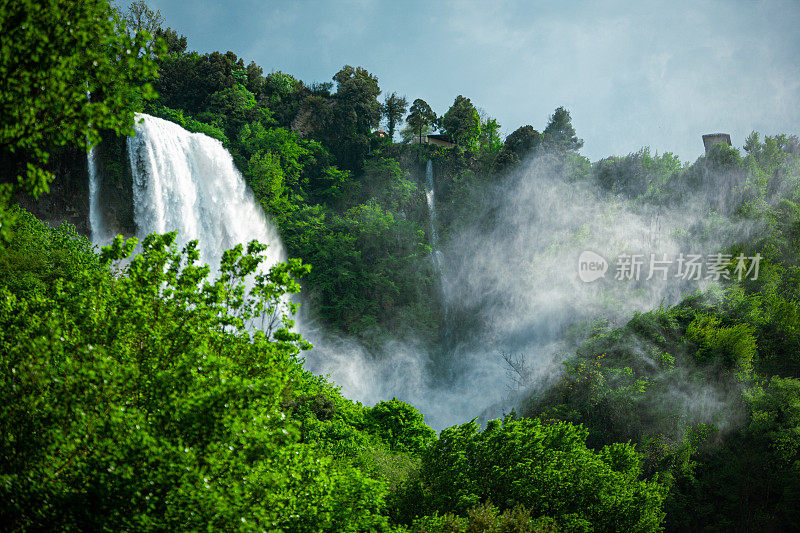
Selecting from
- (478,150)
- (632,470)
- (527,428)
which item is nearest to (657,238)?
(478,150)

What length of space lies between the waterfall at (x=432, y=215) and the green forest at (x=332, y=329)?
0.64 m

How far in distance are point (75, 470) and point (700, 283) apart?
1377 inches

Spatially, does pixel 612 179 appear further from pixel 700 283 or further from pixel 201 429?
pixel 201 429

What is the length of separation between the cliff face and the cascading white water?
1326 mm

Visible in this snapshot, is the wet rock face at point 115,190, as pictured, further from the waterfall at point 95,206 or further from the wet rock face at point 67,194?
the wet rock face at point 67,194

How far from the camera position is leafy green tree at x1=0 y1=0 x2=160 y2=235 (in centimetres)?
604

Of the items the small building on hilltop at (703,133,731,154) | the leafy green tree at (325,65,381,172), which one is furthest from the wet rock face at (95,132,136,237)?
the small building on hilltop at (703,133,731,154)

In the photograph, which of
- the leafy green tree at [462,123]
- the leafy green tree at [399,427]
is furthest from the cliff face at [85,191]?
the leafy green tree at [462,123]

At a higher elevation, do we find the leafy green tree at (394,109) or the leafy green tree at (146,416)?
the leafy green tree at (394,109)

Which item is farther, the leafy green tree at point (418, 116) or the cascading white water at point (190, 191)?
the leafy green tree at point (418, 116)

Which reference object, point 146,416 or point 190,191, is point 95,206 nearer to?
point 190,191

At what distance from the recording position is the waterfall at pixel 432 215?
41.7m

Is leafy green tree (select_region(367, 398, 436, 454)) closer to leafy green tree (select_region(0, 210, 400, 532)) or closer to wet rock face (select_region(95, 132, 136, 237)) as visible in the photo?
leafy green tree (select_region(0, 210, 400, 532))

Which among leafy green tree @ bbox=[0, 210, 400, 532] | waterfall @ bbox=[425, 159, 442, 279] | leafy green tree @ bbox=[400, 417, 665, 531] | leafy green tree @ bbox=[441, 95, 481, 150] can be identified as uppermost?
leafy green tree @ bbox=[441, 95, 481, 150]
